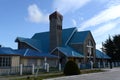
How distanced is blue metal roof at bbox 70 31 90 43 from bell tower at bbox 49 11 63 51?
3652 mm

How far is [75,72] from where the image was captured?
33.9 m

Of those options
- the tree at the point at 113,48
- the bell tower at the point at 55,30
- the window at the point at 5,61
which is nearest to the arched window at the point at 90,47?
the bell tower at the point at 55,30

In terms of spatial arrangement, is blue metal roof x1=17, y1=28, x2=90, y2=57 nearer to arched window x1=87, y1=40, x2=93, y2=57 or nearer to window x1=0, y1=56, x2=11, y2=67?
arched window x1=87, y1=40, x2=93, y2=57

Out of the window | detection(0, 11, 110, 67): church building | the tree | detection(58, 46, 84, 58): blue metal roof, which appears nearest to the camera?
the window

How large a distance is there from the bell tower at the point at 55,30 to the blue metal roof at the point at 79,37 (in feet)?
12.0

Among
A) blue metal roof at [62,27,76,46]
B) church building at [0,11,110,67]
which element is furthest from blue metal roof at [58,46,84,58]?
blue metal roof at [62,27,76,46]

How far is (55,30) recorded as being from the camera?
60.2m

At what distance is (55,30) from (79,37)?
20.2 feet

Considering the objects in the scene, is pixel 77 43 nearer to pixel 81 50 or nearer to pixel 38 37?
pixel 81 50

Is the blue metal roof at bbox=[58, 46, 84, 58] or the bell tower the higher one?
the bell tower

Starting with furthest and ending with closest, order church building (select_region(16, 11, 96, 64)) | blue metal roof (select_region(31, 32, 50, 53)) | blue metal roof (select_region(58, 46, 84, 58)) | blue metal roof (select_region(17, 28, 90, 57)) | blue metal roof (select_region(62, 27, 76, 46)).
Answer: blue metal roof (select_region(62, 27, 76, 46)) → blue metal roof (select_region(31, 32, 50, 53)) → blue metal roof (select_region(17, 28, 90, 57)) → church building (select_region(16, 11, 96, 64)) → blue metal roof (select_region(58, 46, 84, 58))

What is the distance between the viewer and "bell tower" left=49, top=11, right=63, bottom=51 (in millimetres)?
59781

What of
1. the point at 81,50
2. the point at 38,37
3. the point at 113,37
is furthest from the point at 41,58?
the point at 113,37

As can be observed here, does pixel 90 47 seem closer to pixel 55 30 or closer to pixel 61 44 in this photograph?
pixel 61 44
